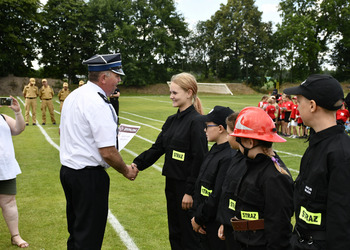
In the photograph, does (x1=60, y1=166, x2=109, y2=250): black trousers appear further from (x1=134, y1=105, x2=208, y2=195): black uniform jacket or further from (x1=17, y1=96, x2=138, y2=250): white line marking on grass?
(x1=17, y1=96, x2=138, y2=250): white line marking on grass

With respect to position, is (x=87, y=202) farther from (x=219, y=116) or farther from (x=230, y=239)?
(x=219, y=116)

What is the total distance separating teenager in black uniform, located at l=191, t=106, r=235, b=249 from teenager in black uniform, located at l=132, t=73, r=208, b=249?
0.36 m

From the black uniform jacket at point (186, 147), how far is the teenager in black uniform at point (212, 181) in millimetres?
329

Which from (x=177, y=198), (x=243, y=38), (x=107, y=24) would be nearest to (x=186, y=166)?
(x=177, y=198)

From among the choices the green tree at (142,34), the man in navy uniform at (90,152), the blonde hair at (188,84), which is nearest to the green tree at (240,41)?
the green tree at (142,34)

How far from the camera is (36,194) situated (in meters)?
7.93


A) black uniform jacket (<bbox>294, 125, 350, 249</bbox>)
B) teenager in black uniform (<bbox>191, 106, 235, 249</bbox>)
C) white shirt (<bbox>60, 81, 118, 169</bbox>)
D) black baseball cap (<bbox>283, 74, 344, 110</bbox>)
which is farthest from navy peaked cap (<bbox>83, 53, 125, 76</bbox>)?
black uniform jacket (<bbox>294, 125, 350, 249</bbox>)

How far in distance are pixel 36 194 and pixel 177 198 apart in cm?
442

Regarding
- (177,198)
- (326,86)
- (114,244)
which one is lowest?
(114,244)

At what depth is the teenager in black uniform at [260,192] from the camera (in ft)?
9.40

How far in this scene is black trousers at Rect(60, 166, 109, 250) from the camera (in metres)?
3.82

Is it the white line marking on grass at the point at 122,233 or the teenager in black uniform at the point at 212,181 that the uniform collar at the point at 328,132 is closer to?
the teenager in black uniform at the point at 212,181

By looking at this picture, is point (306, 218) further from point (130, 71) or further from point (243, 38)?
point (243, 38)

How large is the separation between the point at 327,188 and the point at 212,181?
150 cm
